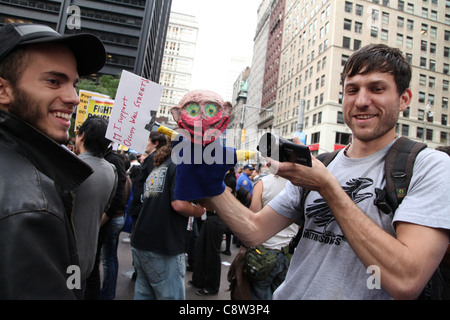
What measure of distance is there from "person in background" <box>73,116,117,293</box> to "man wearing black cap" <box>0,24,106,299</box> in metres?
0.99

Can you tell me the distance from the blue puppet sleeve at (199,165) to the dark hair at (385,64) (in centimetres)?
86

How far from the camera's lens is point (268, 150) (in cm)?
116

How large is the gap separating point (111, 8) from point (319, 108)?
45.6 metres

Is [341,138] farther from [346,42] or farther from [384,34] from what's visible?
[384,34]

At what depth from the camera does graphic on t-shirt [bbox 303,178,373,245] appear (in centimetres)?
132

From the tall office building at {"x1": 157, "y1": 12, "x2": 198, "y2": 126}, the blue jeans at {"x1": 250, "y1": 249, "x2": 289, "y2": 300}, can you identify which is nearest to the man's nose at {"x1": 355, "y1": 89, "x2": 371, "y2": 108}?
the blue jeans at {"x1": 250, "y1": 249, "x2": 289, "y2": 300}

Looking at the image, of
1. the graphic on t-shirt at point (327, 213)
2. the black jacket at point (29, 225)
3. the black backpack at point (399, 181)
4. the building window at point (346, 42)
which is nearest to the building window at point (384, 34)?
the building window at point (346, 42)

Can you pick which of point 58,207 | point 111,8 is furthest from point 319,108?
point 111,8

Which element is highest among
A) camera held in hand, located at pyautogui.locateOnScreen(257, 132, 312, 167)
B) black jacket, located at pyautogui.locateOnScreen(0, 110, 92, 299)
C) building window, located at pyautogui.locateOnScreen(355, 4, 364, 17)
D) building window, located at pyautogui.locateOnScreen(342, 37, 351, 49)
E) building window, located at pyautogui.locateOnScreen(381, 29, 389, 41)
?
building window, located at pyautogui.locateOnScreen(355, 4, 364, 17)

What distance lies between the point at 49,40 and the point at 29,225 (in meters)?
0.84

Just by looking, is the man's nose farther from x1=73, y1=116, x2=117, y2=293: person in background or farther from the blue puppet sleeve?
x1=73, y1=116, x2=117, y2=293: person in background

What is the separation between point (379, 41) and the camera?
33344mm

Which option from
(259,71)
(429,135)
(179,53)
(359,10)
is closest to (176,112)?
(359,10)
